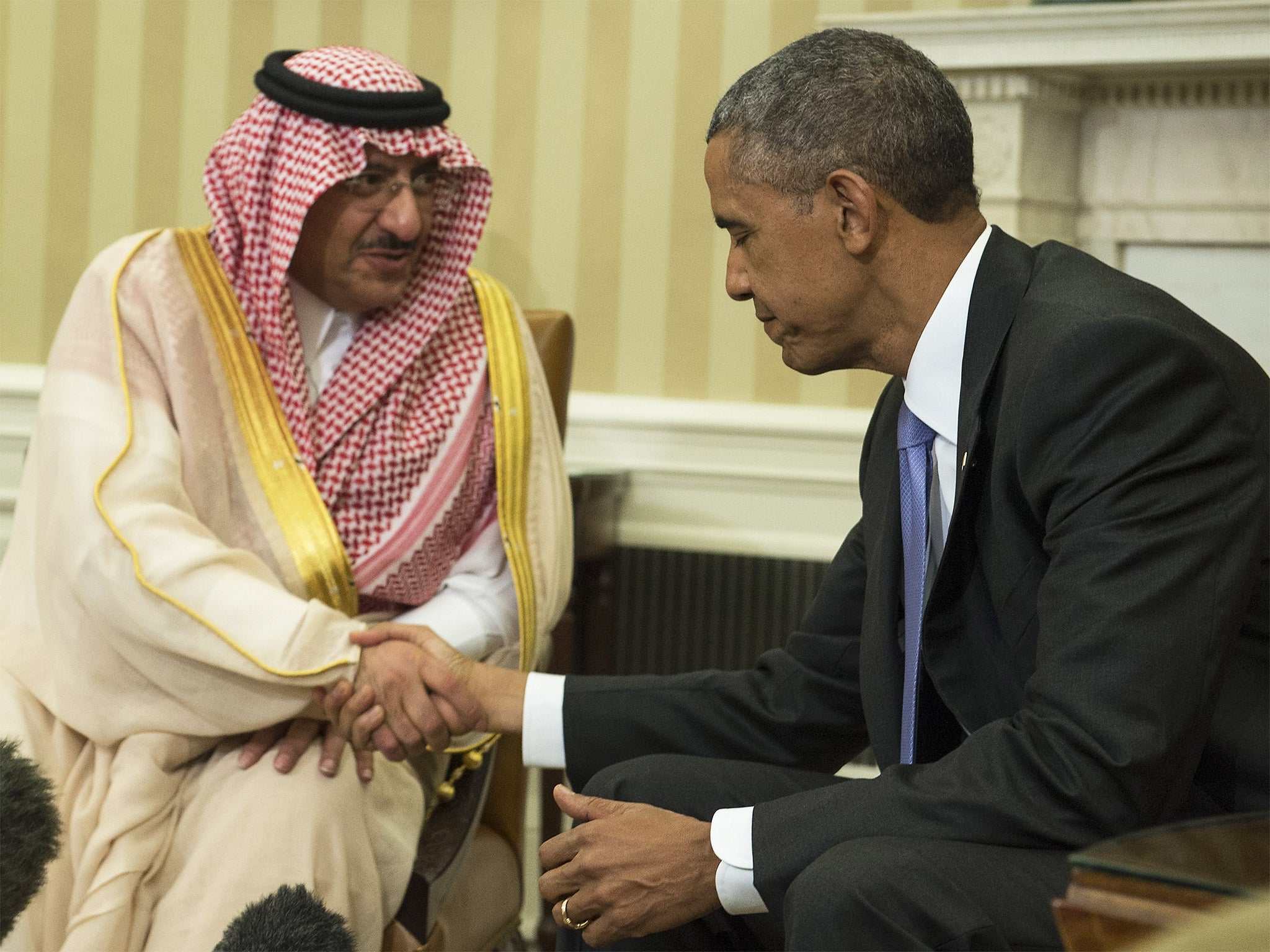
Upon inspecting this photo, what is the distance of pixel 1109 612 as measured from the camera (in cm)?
130

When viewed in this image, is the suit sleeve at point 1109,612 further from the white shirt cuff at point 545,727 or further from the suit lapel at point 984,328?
the white shirt cuff at point 545,727

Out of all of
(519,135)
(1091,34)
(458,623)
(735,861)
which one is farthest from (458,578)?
(1091,34)

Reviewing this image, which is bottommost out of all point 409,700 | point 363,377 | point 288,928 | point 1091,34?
point 288,928

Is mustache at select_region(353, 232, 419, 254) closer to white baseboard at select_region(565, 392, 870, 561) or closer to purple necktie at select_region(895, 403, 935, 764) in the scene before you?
purple necktie at select_region(895, 403, 935, 764)

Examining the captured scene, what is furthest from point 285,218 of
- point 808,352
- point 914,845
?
point 914,845

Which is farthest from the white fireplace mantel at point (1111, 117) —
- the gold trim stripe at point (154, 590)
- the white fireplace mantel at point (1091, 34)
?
the gold trim stripe at point (154, 590)

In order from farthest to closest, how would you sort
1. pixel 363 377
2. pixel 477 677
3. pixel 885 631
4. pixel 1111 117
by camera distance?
pixel 1111 117, pixel 363 377, pixel 477 677, pixel 885 631

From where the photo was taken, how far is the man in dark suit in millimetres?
1299

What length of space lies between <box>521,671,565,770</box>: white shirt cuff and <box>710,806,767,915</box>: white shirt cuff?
0.47 m

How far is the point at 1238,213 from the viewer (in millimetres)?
2904

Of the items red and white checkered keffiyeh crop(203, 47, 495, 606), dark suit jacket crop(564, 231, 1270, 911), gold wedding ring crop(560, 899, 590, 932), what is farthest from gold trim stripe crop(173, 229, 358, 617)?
dark suit jacket crop(564, 231, 1270, 911)

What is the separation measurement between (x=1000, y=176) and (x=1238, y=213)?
1.59 feet

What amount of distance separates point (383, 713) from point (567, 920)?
1.65 ft

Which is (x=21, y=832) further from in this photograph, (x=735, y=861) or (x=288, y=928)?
(x=735, y=861)
